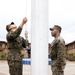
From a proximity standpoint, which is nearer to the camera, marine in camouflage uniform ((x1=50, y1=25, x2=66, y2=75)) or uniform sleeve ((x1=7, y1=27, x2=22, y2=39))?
uniform sleeve ((x1=7, y1=27, x2=22, y2=39))

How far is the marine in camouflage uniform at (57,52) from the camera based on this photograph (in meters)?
5.11

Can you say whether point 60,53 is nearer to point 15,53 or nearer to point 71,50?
point 15,53

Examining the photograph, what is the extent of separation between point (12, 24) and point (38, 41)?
5.57 ft

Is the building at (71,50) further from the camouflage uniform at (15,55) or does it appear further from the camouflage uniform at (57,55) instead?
the camouflage uniform at (15,55)

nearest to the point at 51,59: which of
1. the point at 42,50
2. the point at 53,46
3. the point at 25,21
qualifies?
the point at 53,46

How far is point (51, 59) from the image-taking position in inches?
206

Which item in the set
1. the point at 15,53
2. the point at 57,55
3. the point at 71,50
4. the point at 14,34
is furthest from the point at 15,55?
the point at 71,50

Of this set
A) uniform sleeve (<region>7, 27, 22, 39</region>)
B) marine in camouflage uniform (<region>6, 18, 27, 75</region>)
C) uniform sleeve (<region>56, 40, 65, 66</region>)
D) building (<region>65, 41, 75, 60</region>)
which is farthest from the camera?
building (<region>65, 41, 75, 60</region>)

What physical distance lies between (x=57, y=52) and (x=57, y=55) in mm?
50

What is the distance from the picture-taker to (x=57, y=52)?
16.9 ft

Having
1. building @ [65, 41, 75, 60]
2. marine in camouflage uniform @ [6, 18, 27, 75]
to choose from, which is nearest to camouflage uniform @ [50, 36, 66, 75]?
marine in camouflage uniform @ [6, 18, 27, 75]

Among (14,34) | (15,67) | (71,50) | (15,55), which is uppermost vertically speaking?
(71,50)

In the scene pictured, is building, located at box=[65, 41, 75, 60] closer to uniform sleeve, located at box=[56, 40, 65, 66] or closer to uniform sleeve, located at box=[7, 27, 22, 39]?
uniform sleeve, located at box=[56, 40, 65, 66]

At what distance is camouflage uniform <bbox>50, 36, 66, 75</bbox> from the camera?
16.8ft
